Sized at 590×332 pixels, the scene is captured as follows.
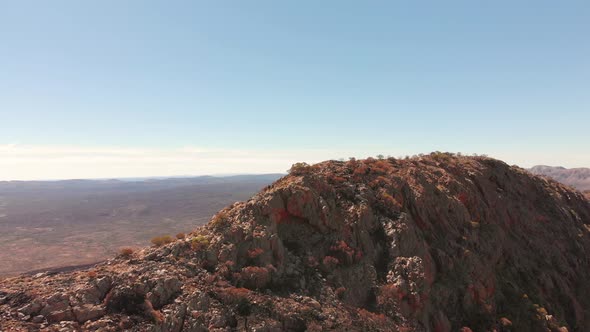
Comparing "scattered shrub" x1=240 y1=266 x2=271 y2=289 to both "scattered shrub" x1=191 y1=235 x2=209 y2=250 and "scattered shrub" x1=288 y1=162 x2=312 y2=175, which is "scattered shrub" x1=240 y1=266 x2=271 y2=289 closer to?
"scattered shrub" x1=191 y1=235 x2=209 y2=250

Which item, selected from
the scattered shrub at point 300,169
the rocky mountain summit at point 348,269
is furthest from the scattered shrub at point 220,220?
the scattered shrub at point 300,169

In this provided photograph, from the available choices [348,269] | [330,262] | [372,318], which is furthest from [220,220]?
[372,318]

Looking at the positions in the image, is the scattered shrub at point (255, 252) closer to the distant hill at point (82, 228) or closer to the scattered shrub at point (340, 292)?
the scattered shrub at point (340, 292)

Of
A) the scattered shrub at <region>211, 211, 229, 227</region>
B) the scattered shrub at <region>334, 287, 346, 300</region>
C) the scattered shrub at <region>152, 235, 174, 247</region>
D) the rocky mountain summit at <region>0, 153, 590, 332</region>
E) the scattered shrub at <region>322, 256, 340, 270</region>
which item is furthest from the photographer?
the scattered shrub at <region>211, 211, 229, 227</region>

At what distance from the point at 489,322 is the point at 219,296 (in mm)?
13950

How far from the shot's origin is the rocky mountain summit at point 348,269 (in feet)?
40.5

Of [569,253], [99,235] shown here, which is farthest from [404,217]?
[99,235]

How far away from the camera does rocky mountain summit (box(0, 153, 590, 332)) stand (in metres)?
12.3

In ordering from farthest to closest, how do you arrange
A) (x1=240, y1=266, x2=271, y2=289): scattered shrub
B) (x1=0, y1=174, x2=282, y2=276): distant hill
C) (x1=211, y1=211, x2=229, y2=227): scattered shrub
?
(x1=0, y1=174, x2=282, y2=276): distant hill → (x1=211, y1=211, x2=229, y2=227): scattered shrub → (x1=240, y1=266, x2=271, y2=289): scattered shrub

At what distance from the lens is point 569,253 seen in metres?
24.6

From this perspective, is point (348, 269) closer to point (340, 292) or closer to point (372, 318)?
point (340, 292)

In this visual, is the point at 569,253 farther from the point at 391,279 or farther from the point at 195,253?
the point at 195,253

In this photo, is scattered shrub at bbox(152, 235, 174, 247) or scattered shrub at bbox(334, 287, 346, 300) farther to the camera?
scattered shrub at bbox(152, 235, 174, 247)

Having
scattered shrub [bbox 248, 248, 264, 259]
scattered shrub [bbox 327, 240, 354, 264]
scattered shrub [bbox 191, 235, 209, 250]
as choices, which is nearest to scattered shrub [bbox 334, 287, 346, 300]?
scattered shrub [bbox 327, 240, 354, 264]
